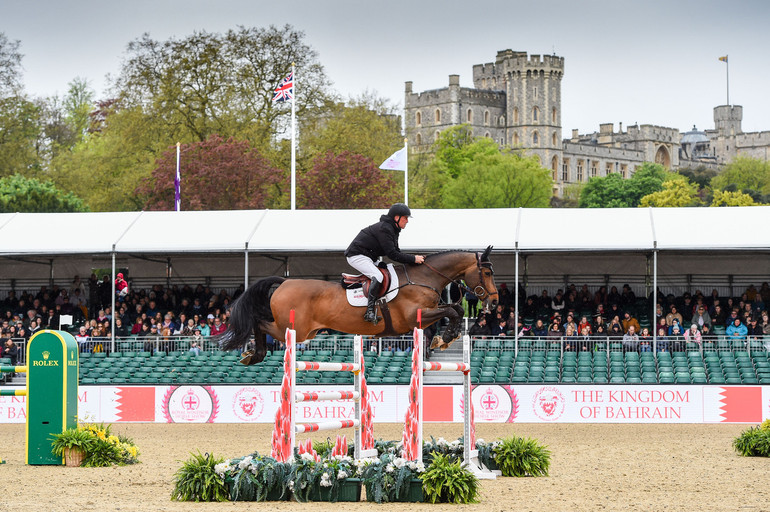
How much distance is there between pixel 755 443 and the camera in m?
14.0

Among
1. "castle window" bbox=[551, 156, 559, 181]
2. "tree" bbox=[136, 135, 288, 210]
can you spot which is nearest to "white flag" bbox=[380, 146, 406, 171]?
"tree" bbox=[136, 135, 288, 210]

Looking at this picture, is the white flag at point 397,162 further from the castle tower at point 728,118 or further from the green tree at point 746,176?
the castle tower at point 728,118

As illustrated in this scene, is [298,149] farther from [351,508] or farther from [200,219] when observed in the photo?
[351,508]

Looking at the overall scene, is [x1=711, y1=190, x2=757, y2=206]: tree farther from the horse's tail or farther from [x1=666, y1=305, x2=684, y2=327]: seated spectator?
the horse's tail

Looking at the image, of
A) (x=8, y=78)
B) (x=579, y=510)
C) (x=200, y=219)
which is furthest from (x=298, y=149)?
(x=579, y=510)

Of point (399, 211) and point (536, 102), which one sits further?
point (536, 102)

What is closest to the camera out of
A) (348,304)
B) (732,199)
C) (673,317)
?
(348,304)

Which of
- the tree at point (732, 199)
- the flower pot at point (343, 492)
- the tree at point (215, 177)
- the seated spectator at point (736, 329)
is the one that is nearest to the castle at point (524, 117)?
the tree at point (732, 199)

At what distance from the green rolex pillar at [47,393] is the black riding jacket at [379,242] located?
13.6 ft

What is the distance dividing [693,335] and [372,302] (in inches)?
479

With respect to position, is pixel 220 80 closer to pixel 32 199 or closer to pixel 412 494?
pixel 32 199

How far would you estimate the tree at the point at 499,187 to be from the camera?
71500mm

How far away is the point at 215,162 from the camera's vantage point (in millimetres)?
44000

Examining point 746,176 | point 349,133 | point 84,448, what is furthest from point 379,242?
point 746,176
